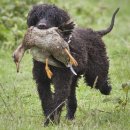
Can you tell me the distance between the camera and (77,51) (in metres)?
9.34

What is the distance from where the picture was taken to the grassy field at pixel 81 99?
8.69 m

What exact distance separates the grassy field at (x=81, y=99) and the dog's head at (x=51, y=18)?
3.32 feet

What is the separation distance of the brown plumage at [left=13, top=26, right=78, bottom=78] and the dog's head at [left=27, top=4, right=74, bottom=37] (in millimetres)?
179

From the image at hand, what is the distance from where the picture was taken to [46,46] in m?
8.72

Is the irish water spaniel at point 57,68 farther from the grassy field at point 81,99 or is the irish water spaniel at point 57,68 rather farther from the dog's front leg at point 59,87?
the grassy field at point 81,99

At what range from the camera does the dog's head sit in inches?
352

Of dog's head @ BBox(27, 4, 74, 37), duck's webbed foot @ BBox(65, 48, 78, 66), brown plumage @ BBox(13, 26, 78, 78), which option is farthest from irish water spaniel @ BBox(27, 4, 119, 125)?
duck's webbed foot @ BBox(65, 48, 78, 66)

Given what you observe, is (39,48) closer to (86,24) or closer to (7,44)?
(7,44)

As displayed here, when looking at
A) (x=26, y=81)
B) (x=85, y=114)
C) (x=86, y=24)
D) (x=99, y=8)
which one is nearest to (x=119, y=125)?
(x=85, y=114)

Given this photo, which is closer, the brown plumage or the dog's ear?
the brown plumage

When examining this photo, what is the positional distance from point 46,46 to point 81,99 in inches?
108

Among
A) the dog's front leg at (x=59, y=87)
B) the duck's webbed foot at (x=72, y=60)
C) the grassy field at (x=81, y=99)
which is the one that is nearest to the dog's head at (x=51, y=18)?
the duck's webbed foot at (x=72, y=60)

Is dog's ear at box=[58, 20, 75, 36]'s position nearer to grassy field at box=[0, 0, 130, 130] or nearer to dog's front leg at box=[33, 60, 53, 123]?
dog's front leg at box=[33, 60, 53, 123]

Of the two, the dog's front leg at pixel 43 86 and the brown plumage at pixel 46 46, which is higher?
the brown plumage at pixel 46 46
